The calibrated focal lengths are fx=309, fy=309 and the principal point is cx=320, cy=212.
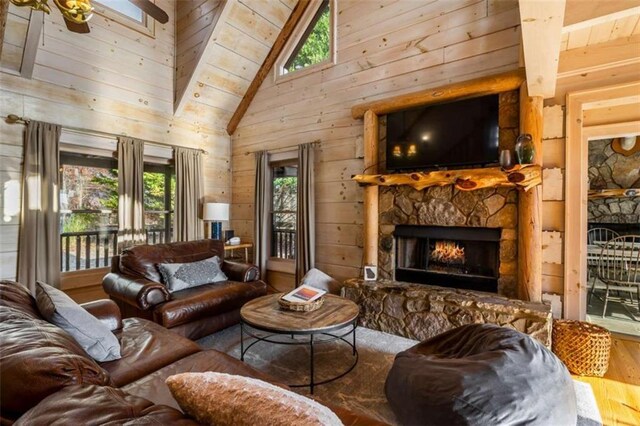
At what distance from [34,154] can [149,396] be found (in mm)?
3500

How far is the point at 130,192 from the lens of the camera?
4.14 m

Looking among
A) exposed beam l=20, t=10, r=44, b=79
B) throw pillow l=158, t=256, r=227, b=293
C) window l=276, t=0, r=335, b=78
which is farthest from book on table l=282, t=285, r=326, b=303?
exposed beam l=20, t=10, r=44, b=79

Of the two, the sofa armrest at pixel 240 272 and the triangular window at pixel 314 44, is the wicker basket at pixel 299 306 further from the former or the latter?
the triangular window at pixel 314 44

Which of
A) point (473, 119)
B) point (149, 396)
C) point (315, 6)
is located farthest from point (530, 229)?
point (315, 6)

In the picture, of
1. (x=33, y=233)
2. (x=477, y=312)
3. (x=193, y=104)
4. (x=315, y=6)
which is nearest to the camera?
(x=477, y=312)

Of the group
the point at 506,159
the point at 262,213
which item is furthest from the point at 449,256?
the point at 262,213

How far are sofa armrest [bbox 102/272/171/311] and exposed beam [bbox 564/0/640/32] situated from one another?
3.89 m

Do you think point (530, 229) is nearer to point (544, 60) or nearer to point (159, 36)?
point (544, 60)

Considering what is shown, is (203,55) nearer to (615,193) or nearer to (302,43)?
(302,43)

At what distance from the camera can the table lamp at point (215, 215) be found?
187 inches

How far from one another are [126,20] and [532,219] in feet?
17.6

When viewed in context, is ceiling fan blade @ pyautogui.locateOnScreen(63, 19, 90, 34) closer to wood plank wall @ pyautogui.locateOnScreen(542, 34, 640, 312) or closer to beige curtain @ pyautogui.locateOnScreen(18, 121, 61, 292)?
beige curtain @ pyautogui.locateOnScreen(18, 121, 61, 292)

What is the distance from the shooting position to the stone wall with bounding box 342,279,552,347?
2.54m

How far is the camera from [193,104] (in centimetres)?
480
